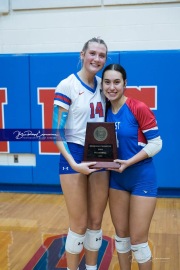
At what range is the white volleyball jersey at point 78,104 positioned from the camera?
6.88 feet

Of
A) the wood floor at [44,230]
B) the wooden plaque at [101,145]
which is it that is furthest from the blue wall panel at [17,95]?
the wooden plaque at [101,145]

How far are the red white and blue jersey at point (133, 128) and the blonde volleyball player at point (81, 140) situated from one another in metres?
0.16

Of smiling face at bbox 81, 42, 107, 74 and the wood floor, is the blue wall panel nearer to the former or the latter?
the wood floor

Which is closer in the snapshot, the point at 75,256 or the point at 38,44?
the point at 75,256

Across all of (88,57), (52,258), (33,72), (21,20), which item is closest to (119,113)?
(88,57)

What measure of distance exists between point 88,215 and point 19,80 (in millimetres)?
2670

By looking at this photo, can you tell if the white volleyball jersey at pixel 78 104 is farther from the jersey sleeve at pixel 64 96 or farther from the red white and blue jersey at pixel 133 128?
the red white and blue jersey at pixel 133 128

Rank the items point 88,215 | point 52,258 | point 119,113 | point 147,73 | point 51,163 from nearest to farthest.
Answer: point 119,113
point 88,215
point 52,258
point 147,73
point 51,163

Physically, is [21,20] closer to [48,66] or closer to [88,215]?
[48,66]

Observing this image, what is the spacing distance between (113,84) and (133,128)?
264 millimetres

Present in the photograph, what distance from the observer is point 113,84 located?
2.03m

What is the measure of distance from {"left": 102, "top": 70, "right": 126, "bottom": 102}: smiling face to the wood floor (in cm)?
131

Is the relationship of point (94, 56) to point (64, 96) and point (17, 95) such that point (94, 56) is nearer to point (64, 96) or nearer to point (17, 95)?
point (64, 96)

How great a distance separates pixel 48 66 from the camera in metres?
4.41
